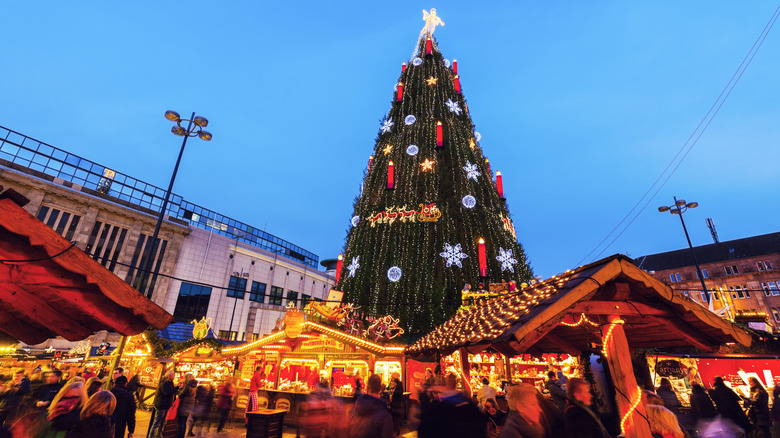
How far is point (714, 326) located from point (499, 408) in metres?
5.42

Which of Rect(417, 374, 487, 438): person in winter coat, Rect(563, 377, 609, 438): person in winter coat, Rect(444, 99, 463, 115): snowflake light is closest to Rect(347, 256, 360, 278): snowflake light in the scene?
Rect(444, 99, 463, 115): snowflake light

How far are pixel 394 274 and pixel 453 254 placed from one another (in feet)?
12.7

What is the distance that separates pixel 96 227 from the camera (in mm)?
33969

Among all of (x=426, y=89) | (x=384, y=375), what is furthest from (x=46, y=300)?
(x=426, y=89)

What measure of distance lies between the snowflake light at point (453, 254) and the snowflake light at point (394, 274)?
287cm

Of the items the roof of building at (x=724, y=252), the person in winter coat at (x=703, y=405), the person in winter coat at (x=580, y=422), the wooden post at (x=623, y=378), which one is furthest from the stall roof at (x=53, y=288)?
the roof of building at (x=724, y=252)

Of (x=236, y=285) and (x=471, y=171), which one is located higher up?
(x=471, y=171)

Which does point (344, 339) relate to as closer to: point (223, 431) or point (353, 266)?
point (223, 431)

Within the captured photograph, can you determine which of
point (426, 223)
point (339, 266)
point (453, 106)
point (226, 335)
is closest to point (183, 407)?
point (339, 266)

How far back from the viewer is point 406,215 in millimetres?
22359

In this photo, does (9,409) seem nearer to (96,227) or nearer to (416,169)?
(416,169)

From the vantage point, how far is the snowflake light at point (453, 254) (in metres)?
20.2

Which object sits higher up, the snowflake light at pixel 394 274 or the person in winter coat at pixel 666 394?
the snowflake light at pixel 394 274

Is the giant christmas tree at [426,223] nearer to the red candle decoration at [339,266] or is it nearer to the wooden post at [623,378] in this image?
the red candle decoration at [339,266]
